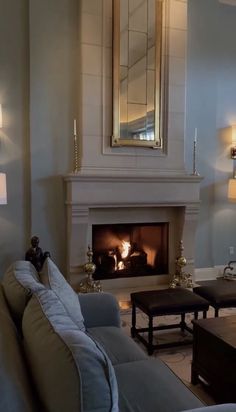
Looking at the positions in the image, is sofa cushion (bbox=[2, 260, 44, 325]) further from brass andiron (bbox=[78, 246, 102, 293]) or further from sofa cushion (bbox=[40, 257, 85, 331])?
brass andiron (bbox=[78, 246, 102, 293])

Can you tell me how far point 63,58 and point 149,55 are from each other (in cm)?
100

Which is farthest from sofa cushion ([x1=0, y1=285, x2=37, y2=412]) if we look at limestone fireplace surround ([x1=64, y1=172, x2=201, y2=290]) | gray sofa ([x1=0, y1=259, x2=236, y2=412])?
limestone fireplace surround ([x1=64, y1=172, x2=201, y2=290])

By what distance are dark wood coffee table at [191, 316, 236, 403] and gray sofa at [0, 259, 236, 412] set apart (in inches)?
18.1

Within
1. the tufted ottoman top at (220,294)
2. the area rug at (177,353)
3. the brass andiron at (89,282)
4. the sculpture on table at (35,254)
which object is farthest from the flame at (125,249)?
the tufted ottoman top at (220,294)

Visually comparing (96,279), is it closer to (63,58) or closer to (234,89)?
(63,58)

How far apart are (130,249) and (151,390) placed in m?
2.94

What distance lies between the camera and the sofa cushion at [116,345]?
1.78m

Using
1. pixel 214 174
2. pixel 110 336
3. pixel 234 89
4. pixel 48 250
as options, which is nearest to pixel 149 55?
pixel 234 89

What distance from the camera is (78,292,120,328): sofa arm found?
2.22 m

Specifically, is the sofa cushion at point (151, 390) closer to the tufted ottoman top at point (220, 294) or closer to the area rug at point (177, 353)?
the area rug at point (177, 353)

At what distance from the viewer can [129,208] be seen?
13.7ft

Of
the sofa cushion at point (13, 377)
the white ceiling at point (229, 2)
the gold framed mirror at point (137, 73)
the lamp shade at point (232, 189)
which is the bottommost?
the sofa cushion at point (13, 377)

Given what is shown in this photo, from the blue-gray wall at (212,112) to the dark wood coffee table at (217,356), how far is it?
2.46 m

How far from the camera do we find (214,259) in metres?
4.70
